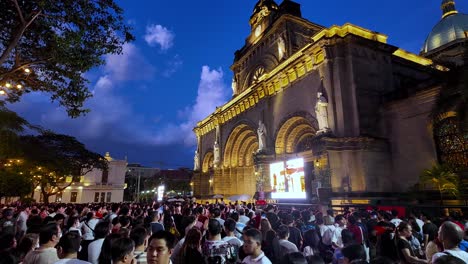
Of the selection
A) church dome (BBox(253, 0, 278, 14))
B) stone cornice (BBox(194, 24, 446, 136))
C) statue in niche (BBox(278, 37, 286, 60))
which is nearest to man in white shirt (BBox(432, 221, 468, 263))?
stone cornice (BBox(194, 24, 446, 136))

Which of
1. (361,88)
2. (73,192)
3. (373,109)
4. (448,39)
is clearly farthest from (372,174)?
(73,192)

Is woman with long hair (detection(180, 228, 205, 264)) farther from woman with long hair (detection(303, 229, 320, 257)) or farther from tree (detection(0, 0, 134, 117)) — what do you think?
tree (detection(0, 0, 134, 117))

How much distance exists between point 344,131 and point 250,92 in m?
13.5

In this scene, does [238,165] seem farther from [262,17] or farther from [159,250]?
[159,250]

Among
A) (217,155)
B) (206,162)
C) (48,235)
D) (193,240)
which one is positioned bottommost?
(193,240)

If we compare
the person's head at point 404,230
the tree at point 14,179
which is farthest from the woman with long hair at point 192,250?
the tree at point 14,179

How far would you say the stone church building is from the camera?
1736 centimetres

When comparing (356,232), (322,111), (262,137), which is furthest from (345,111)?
(356,232)

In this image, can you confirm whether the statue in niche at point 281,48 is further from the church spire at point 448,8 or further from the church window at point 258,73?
the church spire at point 448,8

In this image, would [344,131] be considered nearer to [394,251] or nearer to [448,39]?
[394,251]

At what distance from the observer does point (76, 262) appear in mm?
3068

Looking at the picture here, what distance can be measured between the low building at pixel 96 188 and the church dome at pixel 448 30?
181 ft

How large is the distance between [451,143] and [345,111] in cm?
632

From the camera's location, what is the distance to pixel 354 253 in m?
3.19
